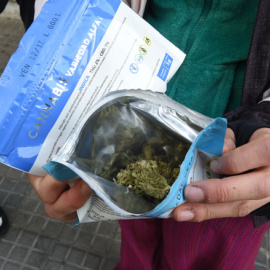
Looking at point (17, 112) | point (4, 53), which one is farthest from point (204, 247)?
point (4, 53)

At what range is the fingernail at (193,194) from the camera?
471 mm

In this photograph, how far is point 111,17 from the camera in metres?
0.60

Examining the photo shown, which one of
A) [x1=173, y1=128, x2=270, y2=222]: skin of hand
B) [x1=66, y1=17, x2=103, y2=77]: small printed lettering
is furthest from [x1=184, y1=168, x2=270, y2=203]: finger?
[x1=66, y1=17, x2=103, y2=77]: small printed lettering

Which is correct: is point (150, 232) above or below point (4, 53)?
above

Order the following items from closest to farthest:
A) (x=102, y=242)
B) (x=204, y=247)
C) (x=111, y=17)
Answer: (x=111, y=17)
(x=204, y=247)
(x=102, y=242)

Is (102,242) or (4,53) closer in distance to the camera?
(102,242)

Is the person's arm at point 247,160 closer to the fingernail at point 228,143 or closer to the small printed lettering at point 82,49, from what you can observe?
the fingernail at point 228,143

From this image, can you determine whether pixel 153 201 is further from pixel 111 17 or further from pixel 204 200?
pixel 111 17

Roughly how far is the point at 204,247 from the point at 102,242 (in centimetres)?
77

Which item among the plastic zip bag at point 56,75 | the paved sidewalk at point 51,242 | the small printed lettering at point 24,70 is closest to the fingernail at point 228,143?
the plastic zip bag at point 56,75

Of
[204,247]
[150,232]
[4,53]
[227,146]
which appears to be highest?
[227,146]

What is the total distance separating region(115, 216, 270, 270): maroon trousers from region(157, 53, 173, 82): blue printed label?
0.38 m

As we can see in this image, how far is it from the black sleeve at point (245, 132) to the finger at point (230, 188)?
0.33 feet

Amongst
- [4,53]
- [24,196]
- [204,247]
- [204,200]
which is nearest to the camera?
[204,200]
